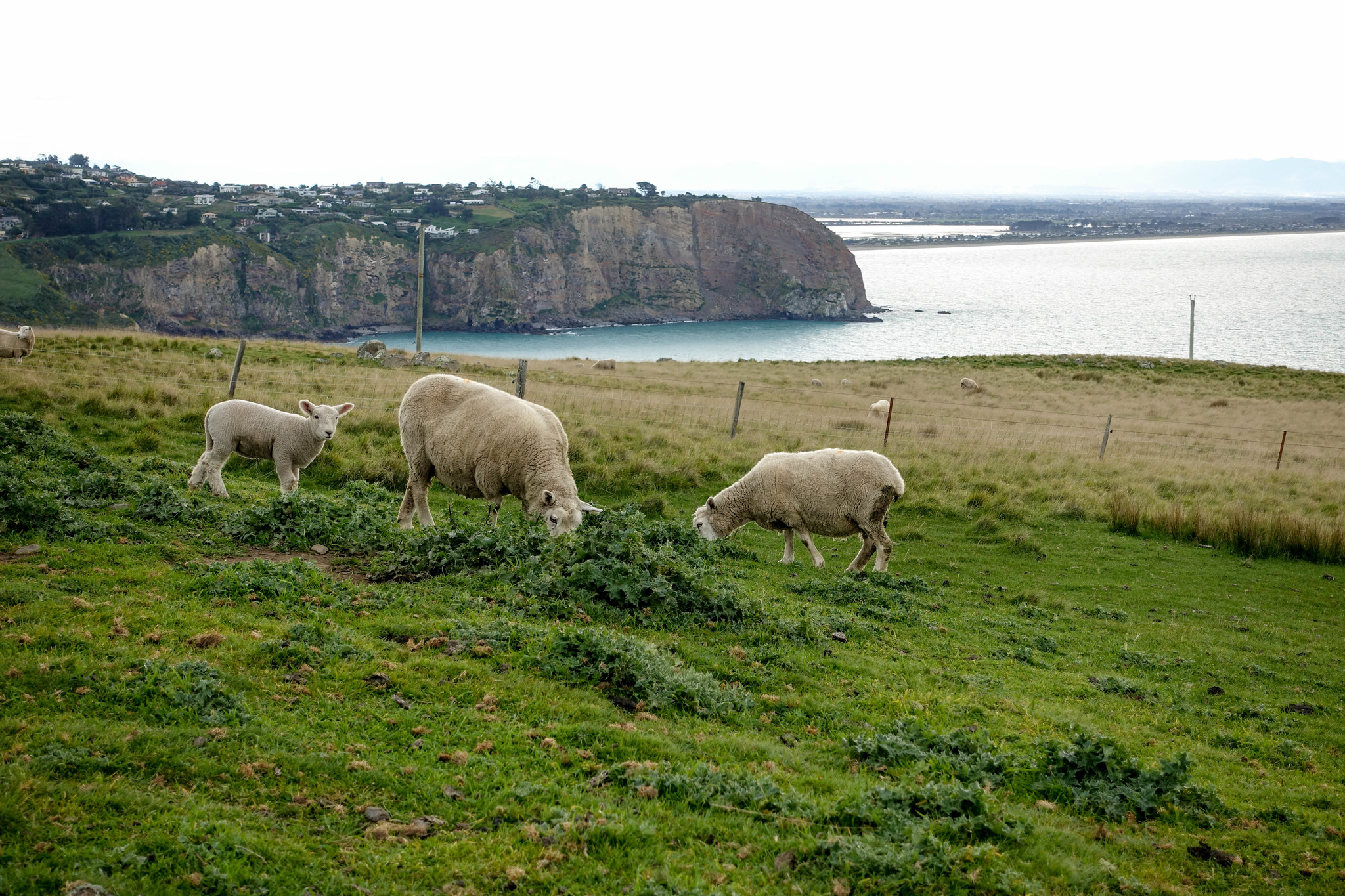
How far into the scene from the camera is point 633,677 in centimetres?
693

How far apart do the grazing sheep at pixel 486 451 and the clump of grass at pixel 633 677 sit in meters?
3.20

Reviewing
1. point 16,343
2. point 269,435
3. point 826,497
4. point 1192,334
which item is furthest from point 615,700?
point 1192,334

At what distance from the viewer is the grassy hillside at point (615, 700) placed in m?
4.51

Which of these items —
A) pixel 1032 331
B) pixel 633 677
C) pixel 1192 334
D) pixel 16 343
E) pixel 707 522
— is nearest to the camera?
pixel 633 677

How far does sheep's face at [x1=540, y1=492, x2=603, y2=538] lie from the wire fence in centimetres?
982

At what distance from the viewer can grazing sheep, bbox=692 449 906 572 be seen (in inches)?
511

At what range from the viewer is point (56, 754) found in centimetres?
459

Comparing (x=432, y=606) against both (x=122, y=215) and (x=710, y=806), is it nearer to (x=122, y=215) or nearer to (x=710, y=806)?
(x=710, y=806)

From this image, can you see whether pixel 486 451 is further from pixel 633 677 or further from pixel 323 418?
pixel 633 677

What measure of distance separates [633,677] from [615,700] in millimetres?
300

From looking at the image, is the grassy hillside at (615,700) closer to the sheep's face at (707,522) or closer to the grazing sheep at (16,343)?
the sheep's face at (707,522)

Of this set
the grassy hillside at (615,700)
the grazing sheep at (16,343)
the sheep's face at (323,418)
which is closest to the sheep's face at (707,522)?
the grassy hillside at (615,700)

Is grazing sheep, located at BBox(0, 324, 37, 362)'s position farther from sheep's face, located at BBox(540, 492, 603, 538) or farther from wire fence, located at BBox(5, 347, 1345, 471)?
sheep's face, located at BBox(540, 492, 603, 538)

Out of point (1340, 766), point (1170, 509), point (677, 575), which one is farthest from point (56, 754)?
point (1170, 509)
